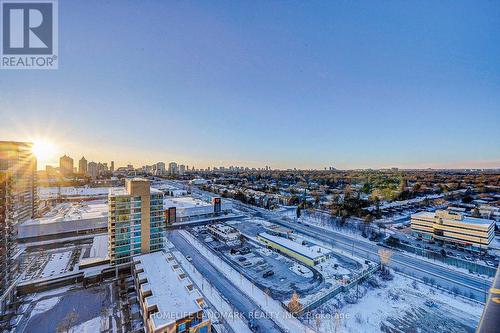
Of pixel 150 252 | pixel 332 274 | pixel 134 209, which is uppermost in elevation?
pixel 134 209

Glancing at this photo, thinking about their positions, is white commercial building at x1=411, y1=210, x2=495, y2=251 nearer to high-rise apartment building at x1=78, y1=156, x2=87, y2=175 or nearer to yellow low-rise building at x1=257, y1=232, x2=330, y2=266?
yellow low-rise building at x1=257, y1=232, x2=330, y2=266

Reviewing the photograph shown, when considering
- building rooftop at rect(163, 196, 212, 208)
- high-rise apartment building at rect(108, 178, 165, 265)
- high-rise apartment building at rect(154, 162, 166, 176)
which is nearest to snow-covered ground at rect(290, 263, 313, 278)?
high-rise apartment building at rect(108, 178, 165, 265)

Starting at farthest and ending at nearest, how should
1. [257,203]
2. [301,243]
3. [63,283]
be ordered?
1. [257,203]
2. [301,243]
3. [63,283]

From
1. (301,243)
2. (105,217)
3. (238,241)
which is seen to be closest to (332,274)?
(301,243)

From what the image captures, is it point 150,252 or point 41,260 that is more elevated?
point 150,252

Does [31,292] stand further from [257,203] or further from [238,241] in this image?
[257,203]
